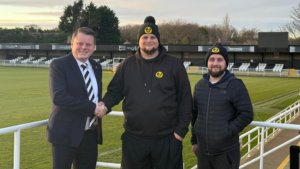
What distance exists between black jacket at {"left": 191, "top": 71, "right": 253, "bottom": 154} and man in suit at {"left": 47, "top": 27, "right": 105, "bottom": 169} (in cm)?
91

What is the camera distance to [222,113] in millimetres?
3799

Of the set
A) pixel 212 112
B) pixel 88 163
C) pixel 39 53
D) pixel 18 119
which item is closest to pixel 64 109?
pixel 88 163

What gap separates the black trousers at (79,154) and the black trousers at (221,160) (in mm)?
984

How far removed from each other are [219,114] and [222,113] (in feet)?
0.09

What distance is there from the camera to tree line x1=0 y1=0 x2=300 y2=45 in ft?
261

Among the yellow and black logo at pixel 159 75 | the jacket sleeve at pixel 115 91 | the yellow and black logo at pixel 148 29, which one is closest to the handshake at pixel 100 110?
the jacket sleeve at pixel 115 91

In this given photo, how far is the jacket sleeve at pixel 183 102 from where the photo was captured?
3721 mm

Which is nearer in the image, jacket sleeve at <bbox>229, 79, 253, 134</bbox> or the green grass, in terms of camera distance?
jacket sleeve at <bbox>229, 79, 253, 134</bbox>

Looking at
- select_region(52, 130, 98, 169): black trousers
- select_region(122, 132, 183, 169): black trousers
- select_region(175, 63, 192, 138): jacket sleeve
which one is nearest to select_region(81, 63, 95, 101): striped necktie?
select_region(52, 130, 98, 169): black trousers

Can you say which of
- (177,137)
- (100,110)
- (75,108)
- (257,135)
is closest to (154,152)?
(177,137)

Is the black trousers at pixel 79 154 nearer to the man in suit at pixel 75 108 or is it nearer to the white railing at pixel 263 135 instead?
the man in suit at pixel 75 108

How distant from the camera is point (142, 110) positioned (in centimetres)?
377

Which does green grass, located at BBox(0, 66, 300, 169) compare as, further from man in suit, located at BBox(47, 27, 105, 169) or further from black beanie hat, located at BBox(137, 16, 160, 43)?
black beanie hat, located at BBox(137, 16, 160, 43)

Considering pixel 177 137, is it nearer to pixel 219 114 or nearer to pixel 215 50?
pixel 219 114
